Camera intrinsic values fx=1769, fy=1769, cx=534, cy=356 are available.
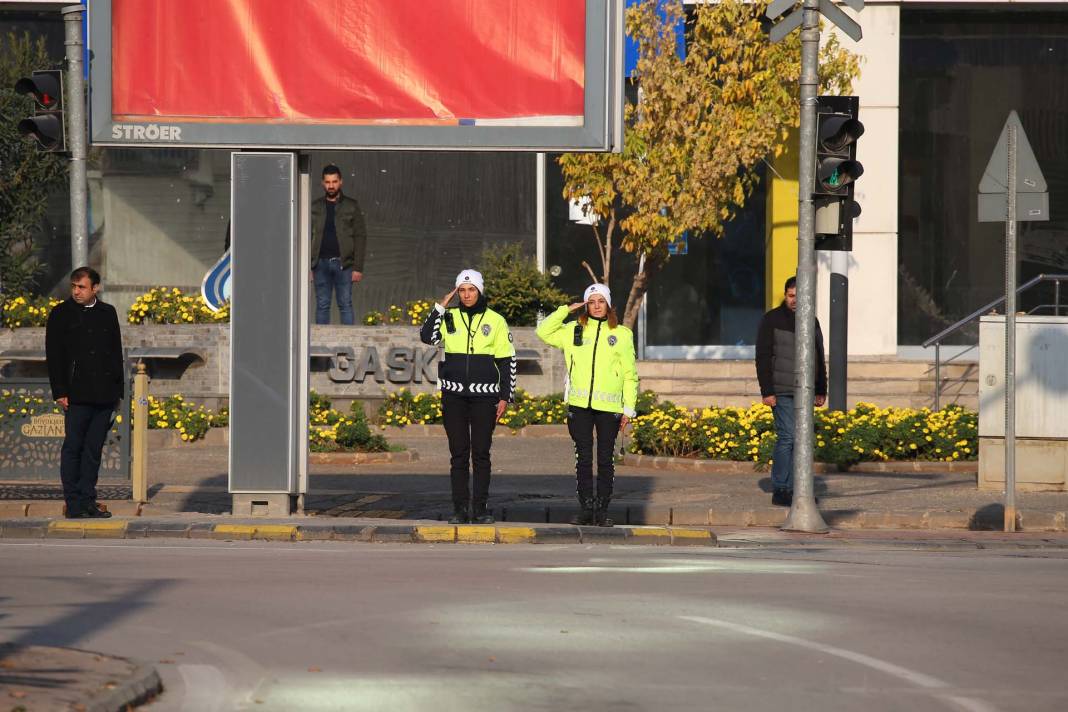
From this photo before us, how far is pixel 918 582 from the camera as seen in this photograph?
10.1 meters

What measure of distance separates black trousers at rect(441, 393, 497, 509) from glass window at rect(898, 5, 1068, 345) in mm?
14247

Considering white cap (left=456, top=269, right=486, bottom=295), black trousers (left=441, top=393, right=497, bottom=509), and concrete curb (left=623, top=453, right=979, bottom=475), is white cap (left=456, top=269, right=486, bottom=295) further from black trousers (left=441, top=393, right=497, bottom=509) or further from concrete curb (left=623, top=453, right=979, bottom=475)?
concrete curb (left=623, top=453, right=979, bottom=475)

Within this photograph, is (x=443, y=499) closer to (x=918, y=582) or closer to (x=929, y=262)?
(x=918, y=582)

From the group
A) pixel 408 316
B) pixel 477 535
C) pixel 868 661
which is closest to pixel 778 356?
pixel 477 535

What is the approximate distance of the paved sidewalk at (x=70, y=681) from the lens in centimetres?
624

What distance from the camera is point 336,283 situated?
74.3 feet

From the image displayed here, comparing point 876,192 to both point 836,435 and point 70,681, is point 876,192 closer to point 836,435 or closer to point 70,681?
point 836,435

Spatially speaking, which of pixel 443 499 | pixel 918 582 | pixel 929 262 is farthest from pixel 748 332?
pixel 918 582

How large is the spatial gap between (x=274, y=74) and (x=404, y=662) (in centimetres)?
720

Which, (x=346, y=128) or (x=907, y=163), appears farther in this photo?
(x=907, y=163)

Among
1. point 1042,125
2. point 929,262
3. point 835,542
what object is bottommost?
point 835,542

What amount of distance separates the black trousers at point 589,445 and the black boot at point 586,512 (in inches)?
1.5

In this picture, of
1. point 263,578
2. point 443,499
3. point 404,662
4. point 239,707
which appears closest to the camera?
point 239,707

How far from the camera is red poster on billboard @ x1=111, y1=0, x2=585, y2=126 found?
44.2 feet
